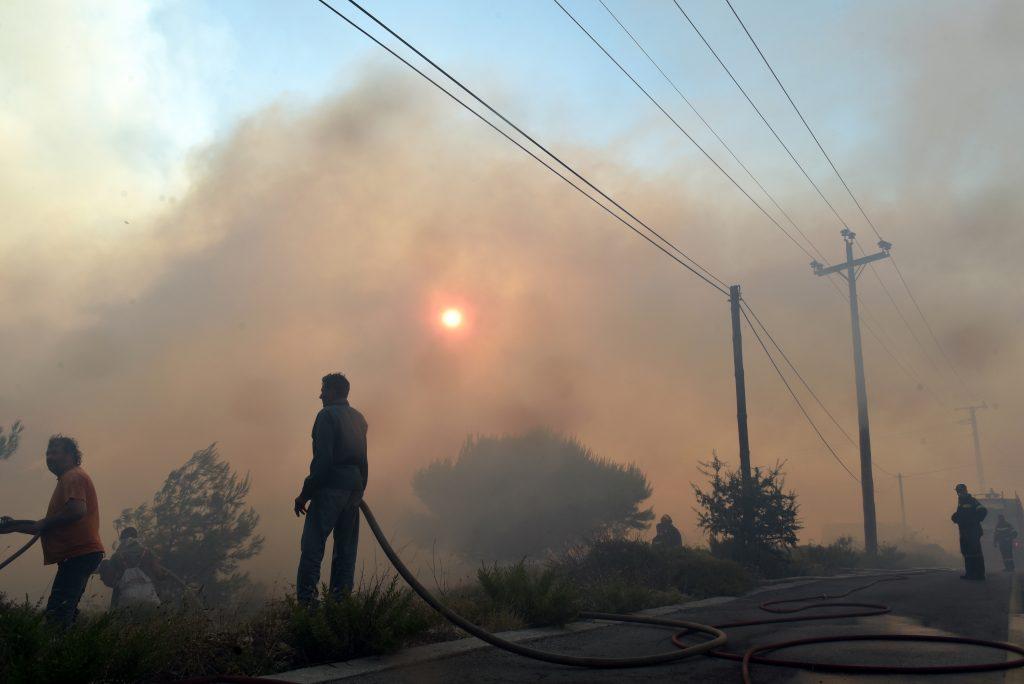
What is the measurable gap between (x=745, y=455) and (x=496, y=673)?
1688cm

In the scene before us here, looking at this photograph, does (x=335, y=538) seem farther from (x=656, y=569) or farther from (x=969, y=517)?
(x=969, y=517)

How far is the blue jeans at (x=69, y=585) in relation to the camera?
559cm

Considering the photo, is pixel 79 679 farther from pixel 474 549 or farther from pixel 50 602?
pixel 474 549

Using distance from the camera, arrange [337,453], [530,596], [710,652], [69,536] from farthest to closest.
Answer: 1. [530,596]
2. [337,453]
3. [69,536]
4. [710,652]

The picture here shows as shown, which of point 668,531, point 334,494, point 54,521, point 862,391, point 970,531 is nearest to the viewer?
point 54,521

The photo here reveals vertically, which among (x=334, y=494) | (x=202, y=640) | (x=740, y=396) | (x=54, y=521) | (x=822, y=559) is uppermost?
(x=740, y=396)

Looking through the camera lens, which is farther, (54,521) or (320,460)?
(320,460)

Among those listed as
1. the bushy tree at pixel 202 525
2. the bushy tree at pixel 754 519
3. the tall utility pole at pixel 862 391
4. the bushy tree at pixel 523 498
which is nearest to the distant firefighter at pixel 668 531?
the bushy tree at pixel 754 519

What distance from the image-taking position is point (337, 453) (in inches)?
250

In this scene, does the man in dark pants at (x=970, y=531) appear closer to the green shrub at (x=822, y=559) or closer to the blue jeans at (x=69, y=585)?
the green shrub at (x=822, y=559)

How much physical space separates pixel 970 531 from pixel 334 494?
473 inches

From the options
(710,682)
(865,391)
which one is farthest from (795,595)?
(865,391)

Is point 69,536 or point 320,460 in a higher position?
point 320,460

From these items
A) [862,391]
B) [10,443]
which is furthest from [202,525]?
[862,391]
